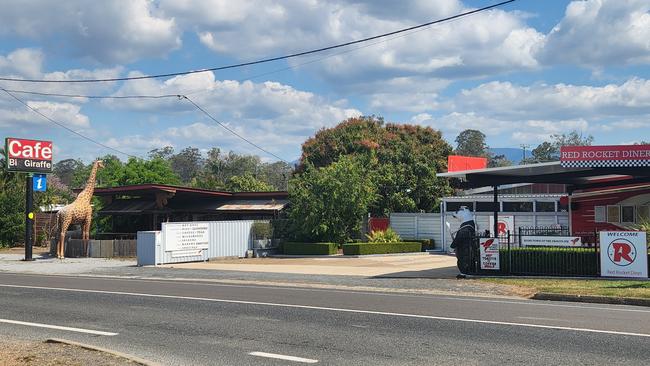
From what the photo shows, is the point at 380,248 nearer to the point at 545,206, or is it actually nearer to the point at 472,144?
the point at 545,206

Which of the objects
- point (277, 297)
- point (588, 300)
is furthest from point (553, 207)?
point (277, 297)

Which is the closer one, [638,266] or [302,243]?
[638,266]

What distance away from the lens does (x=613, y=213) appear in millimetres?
30859

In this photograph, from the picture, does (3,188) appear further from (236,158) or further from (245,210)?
(236,158)

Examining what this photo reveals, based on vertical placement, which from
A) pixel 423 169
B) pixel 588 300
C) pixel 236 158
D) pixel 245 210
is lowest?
pixel 588 300

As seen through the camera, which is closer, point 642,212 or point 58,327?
point 58,327

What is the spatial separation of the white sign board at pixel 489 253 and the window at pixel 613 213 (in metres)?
12.0

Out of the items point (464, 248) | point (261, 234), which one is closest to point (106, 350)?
point (464, 248)

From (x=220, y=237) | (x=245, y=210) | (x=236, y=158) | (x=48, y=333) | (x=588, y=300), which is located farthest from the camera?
(x=236, y=158)

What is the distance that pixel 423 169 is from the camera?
1751 inches

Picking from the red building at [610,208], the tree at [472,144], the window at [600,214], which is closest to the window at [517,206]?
the red building at [610,208]

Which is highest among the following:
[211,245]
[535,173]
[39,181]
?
[39,181]

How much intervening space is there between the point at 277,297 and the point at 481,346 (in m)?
7.55

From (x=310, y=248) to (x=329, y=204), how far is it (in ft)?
8.45
